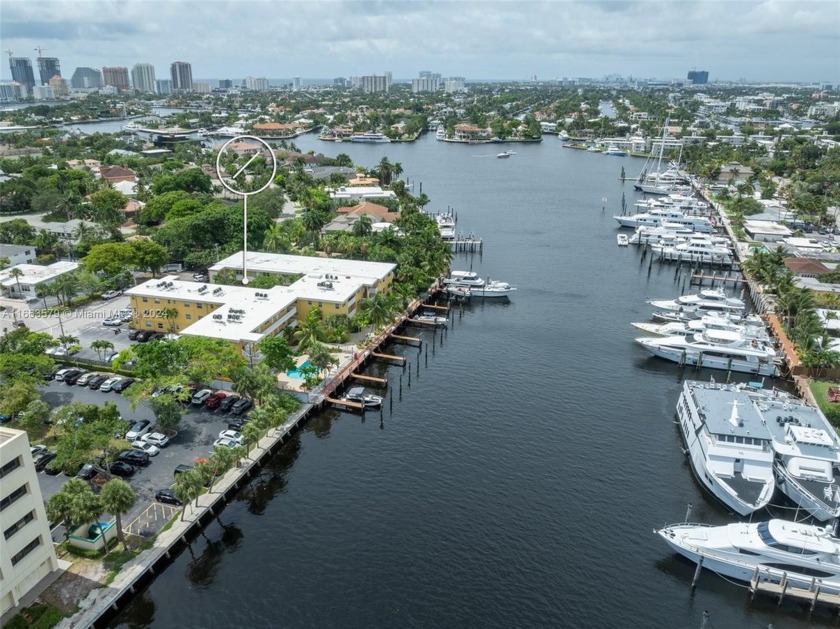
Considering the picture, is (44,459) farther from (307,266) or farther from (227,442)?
(307,266)

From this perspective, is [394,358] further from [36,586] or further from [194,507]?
[36,586]

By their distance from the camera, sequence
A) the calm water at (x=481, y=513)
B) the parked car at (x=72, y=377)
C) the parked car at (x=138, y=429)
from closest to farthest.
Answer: the calm water at (x=481, y=513), the parked car at (x=138, y=429), the parked car at (x=72, y=377)

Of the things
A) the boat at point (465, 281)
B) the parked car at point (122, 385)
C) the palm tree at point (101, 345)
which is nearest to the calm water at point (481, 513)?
the boat at point (465, 281)

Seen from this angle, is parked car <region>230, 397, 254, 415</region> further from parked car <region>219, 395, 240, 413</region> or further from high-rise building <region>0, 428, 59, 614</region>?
high-rise building <region>0, 428, 59, 614</region>

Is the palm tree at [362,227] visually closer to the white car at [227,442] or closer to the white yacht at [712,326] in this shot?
the white yacht at [712,326]

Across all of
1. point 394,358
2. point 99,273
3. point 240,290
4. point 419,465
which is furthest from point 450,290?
point 99,273

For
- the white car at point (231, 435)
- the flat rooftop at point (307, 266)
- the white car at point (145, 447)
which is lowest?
the white car at point (145, 447)
